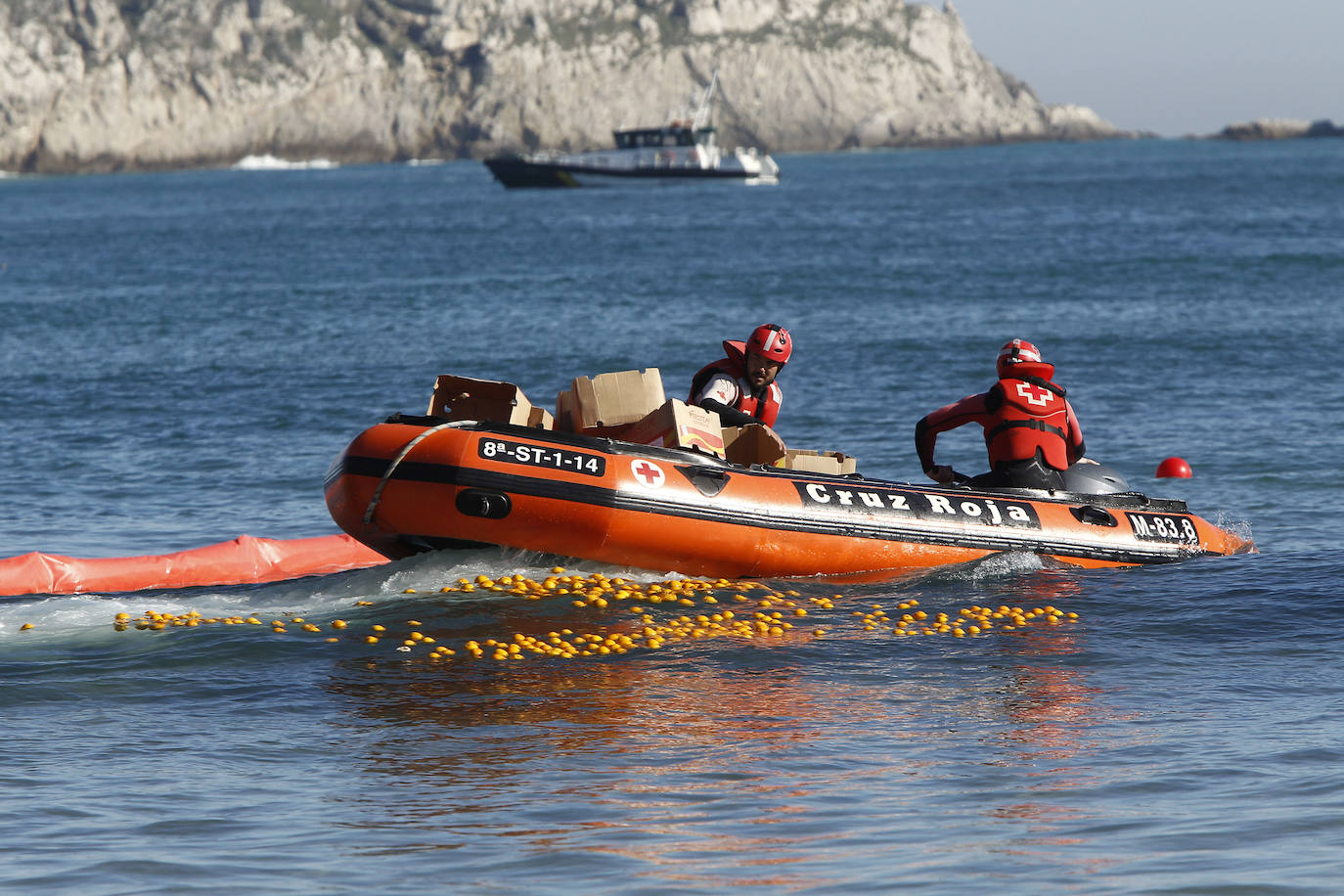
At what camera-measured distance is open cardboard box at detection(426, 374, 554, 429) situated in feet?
34.4

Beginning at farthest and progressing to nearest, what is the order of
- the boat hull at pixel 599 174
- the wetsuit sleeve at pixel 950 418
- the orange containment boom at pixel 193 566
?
the boat hull at pixel 599 174 → the wetsuit sleeve at pixel 950 418 → the orange containment boom at pixel 193 566

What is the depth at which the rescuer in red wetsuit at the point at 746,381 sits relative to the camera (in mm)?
10836

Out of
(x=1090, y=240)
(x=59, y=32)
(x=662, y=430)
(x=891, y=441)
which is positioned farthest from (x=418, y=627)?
(x=59, y=32)

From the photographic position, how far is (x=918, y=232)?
52.8m

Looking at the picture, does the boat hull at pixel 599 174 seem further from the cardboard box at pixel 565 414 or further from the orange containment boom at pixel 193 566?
the cardboard box at pixel 565 414

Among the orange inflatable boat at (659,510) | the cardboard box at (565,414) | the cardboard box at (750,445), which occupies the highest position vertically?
the cardboard box at (565,414)

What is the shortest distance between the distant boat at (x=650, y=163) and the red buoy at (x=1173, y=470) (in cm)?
7772

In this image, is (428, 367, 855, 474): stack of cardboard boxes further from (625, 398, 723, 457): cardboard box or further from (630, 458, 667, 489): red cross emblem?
(630, 458, 667, 489): red cross emblem

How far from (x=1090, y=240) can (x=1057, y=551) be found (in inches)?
1473

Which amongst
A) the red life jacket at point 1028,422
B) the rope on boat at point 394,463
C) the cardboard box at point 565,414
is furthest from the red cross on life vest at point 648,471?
the red life jacket at point 1028,422

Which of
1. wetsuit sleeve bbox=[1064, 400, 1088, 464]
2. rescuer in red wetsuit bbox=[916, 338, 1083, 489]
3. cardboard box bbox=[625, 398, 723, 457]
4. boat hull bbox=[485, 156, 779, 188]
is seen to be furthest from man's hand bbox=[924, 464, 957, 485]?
boat hull bbox=[485, 156, 779, 188]

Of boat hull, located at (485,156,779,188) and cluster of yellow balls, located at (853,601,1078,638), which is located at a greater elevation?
boat hull, located at (485,156,779,188)

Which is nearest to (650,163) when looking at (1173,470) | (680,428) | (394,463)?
(1173,470)

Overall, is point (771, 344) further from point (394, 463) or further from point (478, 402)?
point (394, 463)
